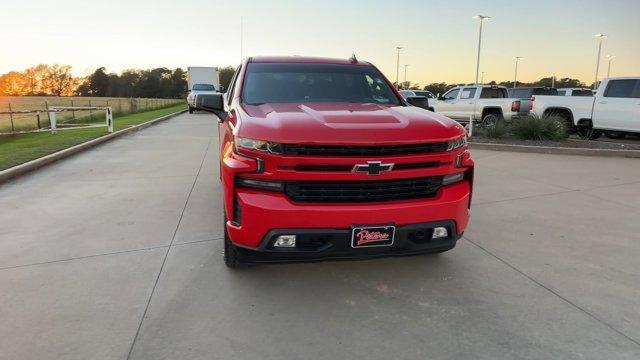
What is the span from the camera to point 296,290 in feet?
11.8

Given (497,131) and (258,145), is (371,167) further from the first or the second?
(497,131)

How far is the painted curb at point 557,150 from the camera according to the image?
35.1ft

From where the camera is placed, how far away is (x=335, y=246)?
3.13 meters

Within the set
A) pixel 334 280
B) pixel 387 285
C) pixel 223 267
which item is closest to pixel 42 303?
pixel 223 267

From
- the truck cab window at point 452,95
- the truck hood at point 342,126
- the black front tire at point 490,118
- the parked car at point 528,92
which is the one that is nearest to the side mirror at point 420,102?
the truck hood at point 342,126

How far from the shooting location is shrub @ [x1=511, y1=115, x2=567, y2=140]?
12562 mm

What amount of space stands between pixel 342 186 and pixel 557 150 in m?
9.63

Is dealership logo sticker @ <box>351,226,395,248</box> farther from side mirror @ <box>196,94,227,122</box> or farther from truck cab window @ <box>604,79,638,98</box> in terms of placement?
truck cab window @ <box>604,79,638,98</box>

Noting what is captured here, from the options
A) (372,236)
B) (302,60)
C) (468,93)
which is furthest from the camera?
(468,93)

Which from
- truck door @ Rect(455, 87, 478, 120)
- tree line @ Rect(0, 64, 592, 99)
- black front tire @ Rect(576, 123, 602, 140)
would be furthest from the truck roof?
tree line @ Rect(0, 64, 592, 99)

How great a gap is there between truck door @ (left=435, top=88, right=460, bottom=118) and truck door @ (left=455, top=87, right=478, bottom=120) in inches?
8.6

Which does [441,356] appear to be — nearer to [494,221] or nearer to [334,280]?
[334,280]

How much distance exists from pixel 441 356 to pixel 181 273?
220 cm

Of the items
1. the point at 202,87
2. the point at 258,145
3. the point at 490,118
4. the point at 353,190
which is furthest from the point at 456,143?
the point at 202,87
